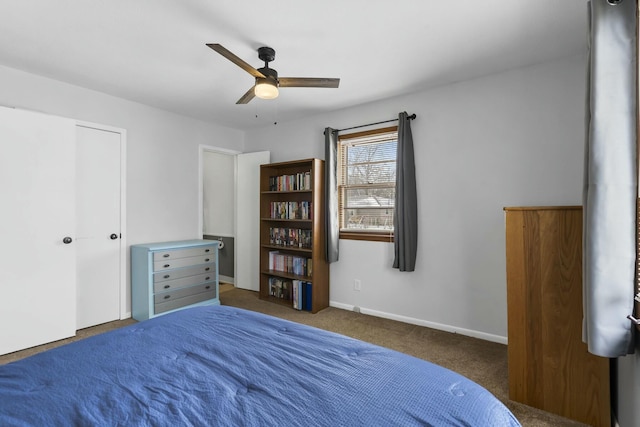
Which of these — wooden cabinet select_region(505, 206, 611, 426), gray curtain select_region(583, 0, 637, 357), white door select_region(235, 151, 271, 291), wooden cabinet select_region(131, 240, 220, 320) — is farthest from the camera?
white door select_region(235, 151, 271, 291)

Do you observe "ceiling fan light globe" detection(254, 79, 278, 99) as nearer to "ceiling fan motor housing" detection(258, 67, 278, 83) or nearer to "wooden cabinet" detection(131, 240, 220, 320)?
"ceiling fan motor housing" detection(258, 67, 278, 83)

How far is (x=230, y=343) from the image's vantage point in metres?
1.37


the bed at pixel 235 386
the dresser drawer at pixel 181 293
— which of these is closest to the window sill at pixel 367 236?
the dresser drawer at pixel 181 293

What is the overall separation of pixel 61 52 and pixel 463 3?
117 inches

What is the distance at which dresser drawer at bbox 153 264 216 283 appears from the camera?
3420 millimetres

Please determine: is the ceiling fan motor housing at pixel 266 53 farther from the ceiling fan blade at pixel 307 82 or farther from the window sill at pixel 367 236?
the window sill at pixel 367 236

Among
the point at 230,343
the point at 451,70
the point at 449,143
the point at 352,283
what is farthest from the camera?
the point at 352,283

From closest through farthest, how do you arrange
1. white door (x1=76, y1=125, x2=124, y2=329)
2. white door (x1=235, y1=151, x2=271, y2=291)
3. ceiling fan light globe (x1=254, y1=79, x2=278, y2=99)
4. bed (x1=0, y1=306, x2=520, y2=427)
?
1. bed (x1=0, y1=306, x2=520, y2=427)
2. ceiling fan light globe (x1=254, y1=79, x2=278, y2=99)
3. white door (x1=76, y1=125, x2=124, y2=329)
4. white door (x1=235, y1=151, x2=271, y2=291)

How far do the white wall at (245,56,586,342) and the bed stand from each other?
208 cm

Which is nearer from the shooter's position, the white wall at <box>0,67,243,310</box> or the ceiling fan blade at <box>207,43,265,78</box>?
the ceiling fan blade at <box>207,43,265,78</box>

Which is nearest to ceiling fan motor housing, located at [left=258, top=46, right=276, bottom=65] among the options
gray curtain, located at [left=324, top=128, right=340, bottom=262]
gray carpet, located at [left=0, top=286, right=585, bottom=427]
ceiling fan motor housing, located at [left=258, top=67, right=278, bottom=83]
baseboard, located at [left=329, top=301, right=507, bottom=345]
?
ceiling fan motor housing, located at [left=258, top=67, right=278, bottom=83]

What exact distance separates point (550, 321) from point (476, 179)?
4.77 feet

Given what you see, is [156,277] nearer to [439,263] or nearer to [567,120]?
[439,263]

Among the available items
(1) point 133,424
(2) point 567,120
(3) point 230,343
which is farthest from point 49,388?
(2) point 567,120
